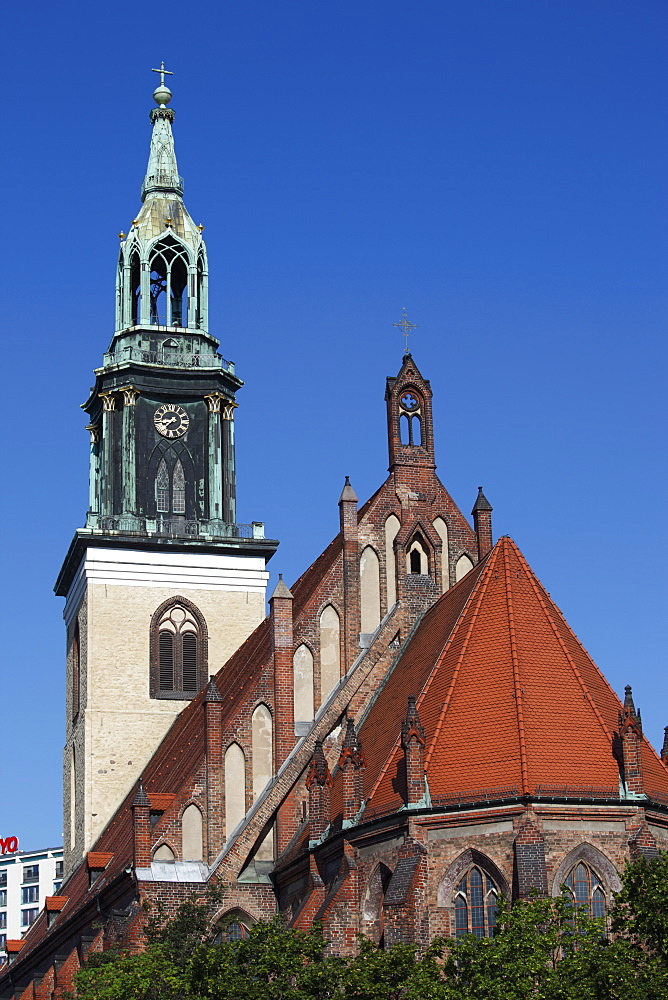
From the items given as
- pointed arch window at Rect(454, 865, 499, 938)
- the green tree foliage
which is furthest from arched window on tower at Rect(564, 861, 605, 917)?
pointed arch window at Rect(454, 865, 499, 938)

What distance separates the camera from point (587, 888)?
3334 centimetres

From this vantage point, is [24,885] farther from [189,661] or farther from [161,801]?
[161,801]

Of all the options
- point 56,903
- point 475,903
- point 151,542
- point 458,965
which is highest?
point 151,542

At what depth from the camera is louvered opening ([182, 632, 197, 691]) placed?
55.8 meters

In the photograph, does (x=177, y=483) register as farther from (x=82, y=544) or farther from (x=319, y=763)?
(x=319, y=763)

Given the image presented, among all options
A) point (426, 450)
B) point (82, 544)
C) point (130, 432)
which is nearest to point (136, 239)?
point (130, 432)

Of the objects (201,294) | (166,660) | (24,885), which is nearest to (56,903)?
(166,660)

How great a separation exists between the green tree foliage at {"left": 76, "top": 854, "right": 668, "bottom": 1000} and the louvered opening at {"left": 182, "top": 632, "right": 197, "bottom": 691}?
21493 millimetres

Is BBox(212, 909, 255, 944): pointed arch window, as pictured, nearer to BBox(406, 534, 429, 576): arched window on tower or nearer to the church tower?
BBox(406, 534, 429, 576): arched window on tower

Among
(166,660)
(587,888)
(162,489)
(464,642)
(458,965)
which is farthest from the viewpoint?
(162,489)

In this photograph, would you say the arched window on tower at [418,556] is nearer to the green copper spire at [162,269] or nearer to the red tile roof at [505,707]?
the red tile roof at [505,707]

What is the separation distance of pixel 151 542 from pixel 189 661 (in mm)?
4080

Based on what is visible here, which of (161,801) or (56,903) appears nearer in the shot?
(161,801)

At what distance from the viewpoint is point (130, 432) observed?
57.1m
